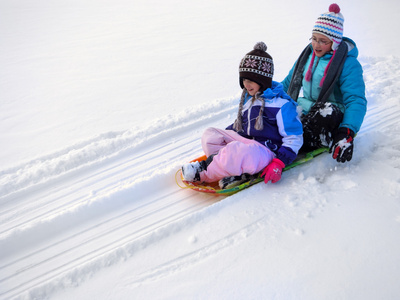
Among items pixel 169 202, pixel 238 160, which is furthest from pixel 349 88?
pixel 169 202

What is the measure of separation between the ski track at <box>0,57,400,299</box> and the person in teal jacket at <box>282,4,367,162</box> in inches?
16.1

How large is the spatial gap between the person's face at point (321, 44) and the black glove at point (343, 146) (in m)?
0.65

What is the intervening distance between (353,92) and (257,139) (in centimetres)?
80

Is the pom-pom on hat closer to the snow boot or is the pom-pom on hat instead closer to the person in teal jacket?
the person in teal jacket

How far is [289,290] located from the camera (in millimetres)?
1452

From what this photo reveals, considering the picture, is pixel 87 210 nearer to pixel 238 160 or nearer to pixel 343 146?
pixel 238 160

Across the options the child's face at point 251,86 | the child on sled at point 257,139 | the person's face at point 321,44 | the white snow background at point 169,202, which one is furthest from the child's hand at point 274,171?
the person's face at point 321,44

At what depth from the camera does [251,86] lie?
7.27ft

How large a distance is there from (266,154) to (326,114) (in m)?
0.59

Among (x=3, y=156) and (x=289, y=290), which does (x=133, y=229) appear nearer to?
(x=289, y=290)

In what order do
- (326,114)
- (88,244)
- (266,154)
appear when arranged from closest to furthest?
1. (88,244)
2. (266,154)
3. (326,114)

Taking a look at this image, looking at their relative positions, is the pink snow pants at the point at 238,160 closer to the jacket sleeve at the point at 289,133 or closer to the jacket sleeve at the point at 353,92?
the jacket sleeve at the point at 289,133

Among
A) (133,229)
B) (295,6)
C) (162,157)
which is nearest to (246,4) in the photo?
(295,6)

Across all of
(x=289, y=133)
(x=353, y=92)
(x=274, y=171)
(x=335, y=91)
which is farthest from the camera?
(x=335, y=91)
